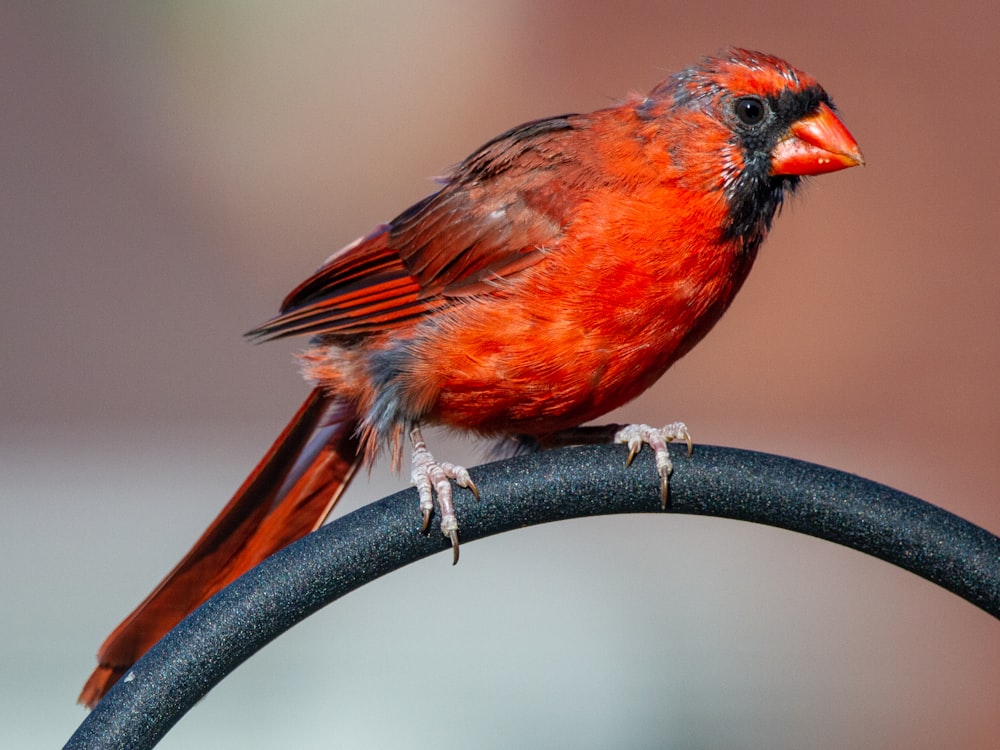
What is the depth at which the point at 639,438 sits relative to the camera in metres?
2.45

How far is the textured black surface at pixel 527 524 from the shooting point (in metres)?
2.01

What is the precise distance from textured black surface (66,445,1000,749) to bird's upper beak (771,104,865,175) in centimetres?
72

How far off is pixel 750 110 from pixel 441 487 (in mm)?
1033

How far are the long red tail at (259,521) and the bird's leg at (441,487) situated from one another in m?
0.49

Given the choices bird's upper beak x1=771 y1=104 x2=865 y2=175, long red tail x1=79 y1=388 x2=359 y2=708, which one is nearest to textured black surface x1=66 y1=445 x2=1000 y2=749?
long red tail x1=79 y1=388 x2=359 y2=708

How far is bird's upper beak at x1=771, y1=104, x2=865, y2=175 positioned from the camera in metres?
2.74

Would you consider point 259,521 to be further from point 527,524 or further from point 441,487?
point 527,524

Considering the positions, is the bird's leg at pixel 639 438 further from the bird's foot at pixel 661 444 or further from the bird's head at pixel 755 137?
the bird's head at pixel 755 137

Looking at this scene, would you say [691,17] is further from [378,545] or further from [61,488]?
[378,545]

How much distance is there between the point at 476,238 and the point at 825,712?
113 inches

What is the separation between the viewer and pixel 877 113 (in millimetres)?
6363

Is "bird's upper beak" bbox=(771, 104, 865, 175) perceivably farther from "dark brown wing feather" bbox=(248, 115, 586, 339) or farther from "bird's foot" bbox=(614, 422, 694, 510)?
"bird's foot" bbox=(614, 422, 694, 510)

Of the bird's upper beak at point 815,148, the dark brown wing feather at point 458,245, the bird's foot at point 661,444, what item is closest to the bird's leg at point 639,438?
the bird's foot at point 661,444

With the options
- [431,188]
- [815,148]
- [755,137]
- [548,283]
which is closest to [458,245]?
[548,283]
